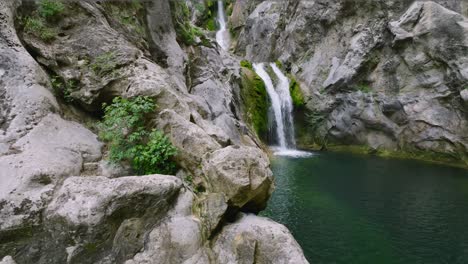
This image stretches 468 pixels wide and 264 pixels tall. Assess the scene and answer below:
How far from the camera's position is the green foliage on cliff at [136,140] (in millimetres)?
6469

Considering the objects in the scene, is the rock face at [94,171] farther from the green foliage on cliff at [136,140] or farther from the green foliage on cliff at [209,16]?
the green foliage on cliff at [209,16]

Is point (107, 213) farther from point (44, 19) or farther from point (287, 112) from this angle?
point (287, 112)

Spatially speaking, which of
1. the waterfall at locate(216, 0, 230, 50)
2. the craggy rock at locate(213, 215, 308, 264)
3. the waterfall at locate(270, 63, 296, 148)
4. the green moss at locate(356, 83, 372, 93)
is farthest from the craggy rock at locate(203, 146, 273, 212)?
the waterfall at locate(216, 0, 230, 50)

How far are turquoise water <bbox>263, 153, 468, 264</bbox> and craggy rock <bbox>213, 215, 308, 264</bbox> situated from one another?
3936 millimetres

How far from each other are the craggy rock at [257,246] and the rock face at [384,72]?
19.1 meters

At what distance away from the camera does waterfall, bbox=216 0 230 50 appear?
39375 millimetres

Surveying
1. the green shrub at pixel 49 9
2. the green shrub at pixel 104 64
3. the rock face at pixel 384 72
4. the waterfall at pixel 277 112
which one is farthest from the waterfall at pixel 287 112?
the green shrub at pixel 49 9

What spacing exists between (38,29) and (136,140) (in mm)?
4324

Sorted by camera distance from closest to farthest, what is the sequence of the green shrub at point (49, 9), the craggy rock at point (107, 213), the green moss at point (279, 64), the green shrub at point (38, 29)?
the craggy rock at point (107, 213)
the green shrub at point (38, 29)
the green shrub at point (49, 9)
the green moss at point (279, 64)

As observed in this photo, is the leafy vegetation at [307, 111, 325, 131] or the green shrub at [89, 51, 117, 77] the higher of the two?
the green shrub at [89, 51, 117, 77]

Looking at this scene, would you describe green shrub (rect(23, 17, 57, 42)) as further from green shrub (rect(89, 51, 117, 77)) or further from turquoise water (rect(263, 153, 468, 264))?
turquoise water (rect(263, 153, 468, 264))

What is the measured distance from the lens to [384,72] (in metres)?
→ 23.5

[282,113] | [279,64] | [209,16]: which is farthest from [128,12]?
[209,16]

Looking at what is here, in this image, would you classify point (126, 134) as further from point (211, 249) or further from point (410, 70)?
point (410, 70)
